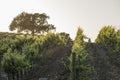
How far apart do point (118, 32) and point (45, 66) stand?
17.0 meters

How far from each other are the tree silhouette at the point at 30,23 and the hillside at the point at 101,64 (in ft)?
156

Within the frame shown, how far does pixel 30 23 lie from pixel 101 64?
57.3 m

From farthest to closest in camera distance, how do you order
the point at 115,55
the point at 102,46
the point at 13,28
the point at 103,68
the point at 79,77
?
the point at 13,28
the point at 102,46
the point at 115,55
the point at 103,68
the point at 79,77

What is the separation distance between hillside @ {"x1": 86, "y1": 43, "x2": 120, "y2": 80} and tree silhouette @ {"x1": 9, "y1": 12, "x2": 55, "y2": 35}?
156 ft

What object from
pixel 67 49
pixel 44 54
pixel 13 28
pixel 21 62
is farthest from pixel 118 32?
pixel 13 28

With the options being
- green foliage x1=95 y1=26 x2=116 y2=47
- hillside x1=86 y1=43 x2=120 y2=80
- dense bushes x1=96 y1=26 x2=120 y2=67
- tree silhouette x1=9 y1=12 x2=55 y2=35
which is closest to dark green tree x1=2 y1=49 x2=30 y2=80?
hillside x1=86 y1=43 x2=120 y2=80

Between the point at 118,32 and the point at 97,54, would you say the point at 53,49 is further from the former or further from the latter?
the point at 118,32

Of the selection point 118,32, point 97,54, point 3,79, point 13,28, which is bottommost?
point 3,79

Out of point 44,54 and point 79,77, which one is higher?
point 44,54

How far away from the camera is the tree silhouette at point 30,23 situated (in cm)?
10994

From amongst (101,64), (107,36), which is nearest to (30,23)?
(107,36)

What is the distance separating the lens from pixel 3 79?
2174 inches

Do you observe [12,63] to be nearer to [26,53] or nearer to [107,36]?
[26,53]

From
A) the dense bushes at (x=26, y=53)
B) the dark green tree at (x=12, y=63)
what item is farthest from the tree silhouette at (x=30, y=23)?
the dark green tree at (x=12, y=63)
